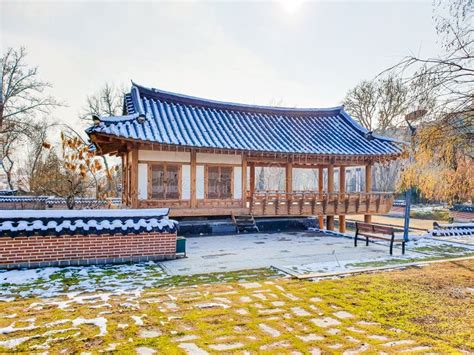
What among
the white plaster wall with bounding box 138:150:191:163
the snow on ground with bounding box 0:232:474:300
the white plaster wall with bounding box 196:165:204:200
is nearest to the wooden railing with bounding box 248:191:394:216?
the snow on ground with bounding box 0:232:474:300

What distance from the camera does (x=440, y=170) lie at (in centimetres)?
854

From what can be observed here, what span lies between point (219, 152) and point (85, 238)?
7.06m

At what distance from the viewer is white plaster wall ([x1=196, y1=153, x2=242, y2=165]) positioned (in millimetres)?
13992

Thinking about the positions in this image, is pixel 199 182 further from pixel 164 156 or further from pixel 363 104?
pixel 363 104

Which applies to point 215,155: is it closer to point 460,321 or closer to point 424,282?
point 424,282

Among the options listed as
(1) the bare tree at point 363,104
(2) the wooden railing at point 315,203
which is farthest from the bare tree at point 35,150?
(1) the bare tree at point 363,104

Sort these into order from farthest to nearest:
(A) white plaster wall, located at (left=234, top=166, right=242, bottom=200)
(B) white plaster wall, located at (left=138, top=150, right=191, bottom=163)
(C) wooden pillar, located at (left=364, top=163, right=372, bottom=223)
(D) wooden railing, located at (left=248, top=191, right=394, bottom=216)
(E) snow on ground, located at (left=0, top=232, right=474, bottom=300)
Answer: (C) wooden pillar, located at (left=364, top=163, right=372, bottom=223)
(A) white plaster wall, located at (left=234, top=166, right=242, bottom=200)
(D) wooden railing, located at (left=248, top=191, right=394, bottom=216)
(B) white plaster wall, located at (left=138, top=150, right=191, bottom=163)
(E) snow on ground, located at (left=0, top=232, right=474, bottom=300)

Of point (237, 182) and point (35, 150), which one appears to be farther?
point (35, 150)

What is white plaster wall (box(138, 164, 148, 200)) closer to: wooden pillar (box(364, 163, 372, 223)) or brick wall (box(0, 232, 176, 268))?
brick wall (box(0, 232, 176, 268))

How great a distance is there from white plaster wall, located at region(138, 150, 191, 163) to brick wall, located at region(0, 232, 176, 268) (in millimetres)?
5244

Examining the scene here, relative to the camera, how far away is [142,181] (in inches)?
508

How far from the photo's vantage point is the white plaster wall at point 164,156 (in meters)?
13.0

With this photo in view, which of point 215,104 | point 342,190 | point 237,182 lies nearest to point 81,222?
point 237,182

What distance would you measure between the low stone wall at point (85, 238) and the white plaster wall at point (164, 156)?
4.57 m
